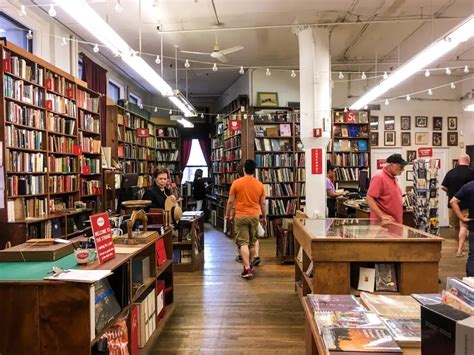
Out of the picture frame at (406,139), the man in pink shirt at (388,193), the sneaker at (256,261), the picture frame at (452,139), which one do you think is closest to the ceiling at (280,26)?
the picture frame at (406,139)

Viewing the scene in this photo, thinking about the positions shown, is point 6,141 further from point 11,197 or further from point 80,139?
point 80,139

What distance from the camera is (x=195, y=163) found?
42.9ft

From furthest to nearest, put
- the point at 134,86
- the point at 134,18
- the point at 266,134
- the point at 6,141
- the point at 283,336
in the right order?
1. the point at 134,86
2. the point at 266,134
3. the point at 134,18
4. the point at 6,141
5. the point at 283,336

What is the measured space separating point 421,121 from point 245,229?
711 cm

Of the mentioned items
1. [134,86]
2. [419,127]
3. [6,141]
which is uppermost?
[134,86]

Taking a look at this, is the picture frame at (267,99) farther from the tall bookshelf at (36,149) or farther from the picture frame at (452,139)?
the picture frame at (452,139)

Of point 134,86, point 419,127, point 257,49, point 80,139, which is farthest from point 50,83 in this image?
point 419,127

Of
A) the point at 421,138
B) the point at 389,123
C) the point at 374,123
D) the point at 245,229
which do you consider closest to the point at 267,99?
the point at 374,123

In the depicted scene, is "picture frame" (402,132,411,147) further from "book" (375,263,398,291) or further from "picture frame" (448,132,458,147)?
"book" (375,263,398,291)

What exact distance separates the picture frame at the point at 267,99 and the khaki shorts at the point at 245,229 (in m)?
4.41

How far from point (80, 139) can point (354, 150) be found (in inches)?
246

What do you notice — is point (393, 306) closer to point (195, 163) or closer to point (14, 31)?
point (14, 31)

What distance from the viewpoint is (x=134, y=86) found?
10.8 metres

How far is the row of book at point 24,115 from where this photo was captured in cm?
447
